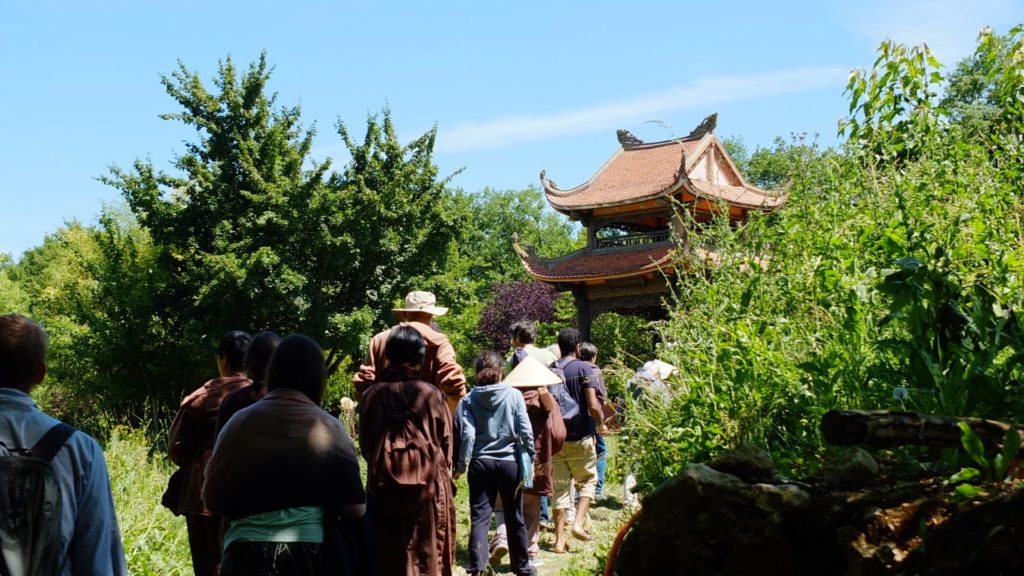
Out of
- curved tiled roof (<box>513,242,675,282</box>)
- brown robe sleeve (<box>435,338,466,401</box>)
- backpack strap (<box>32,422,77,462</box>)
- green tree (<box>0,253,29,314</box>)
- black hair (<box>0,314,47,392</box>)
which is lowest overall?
brown robe sleeve (<box>435,338,466,401</box>)

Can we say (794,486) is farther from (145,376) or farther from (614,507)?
(145,376)

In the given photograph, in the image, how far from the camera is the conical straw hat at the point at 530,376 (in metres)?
6.79

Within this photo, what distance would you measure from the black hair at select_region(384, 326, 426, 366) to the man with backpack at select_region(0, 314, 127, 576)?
225cm

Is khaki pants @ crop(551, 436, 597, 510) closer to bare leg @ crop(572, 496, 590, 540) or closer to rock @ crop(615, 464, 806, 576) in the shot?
bare leg @ crop(572, 496, 590, 540)

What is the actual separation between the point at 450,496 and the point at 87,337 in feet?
59.2

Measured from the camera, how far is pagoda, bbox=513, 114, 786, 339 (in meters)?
21.8

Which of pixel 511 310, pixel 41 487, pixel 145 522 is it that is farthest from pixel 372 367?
pixel 511 310

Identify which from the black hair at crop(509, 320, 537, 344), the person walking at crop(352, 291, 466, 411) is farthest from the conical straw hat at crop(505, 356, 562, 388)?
the black hair at crop(509, 320, 537, 344)

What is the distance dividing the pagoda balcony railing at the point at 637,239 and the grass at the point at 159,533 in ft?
44.7

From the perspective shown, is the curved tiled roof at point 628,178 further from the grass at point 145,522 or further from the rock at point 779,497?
the rock at point 779,497

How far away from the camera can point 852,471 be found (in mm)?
2633

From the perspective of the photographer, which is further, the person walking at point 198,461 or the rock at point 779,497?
the person walking at point 198,461

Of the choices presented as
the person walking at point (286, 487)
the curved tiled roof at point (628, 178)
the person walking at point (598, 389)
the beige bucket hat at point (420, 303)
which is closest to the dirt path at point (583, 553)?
the person walking at point (598, 389)

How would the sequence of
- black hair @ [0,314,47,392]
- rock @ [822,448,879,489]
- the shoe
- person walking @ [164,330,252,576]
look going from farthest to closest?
1. the shoe
2. person walking @ [164,330,252,576]
3. black hair @ [0,314,47,392]
4. rock @ [822,448,879,489]
